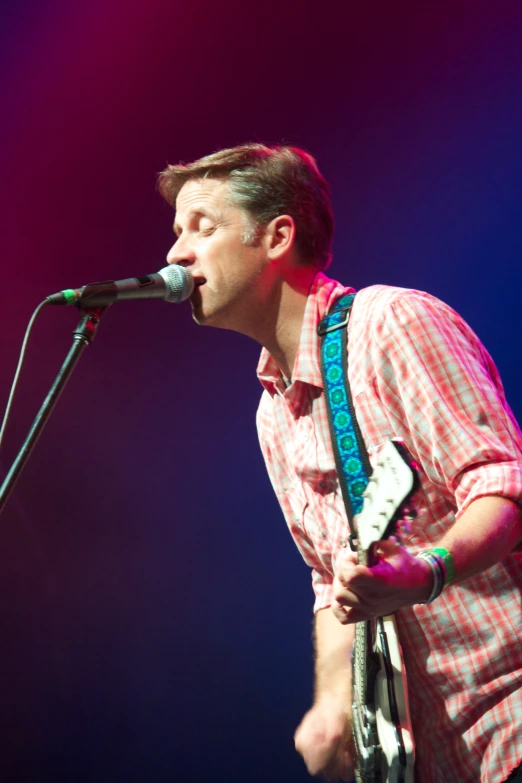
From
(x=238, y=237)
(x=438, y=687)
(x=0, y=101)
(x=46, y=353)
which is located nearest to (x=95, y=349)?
(x=46, y=353)

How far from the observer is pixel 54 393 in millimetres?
1666

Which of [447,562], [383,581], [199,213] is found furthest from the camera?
[199,213]

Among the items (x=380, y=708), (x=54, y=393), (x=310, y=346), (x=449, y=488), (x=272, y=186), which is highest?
(x=272, y=186)

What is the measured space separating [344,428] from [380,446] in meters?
0.12

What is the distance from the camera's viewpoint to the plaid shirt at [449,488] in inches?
60.3

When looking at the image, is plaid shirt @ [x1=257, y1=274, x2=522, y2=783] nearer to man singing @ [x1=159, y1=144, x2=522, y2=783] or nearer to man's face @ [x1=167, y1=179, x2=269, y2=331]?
man singing @ [x1=159, y1=144, x2=522, y2=783]

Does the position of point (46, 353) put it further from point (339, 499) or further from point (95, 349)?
point (339, 499)

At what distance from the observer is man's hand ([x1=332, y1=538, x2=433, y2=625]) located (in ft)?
3.87

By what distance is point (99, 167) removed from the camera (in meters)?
3.40

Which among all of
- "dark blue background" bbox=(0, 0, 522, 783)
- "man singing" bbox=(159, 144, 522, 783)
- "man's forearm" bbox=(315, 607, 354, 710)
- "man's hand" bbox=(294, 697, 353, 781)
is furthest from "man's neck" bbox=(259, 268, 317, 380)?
"man's hand" bbox=(294, 697, 353, 781)

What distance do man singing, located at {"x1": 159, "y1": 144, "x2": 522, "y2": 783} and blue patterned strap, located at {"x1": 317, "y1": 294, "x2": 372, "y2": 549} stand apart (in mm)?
35

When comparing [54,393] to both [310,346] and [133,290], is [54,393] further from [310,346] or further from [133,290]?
[310,346]

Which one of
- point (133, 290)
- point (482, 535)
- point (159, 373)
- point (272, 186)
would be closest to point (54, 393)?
point (133, 290)

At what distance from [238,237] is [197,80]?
56.5 inches
